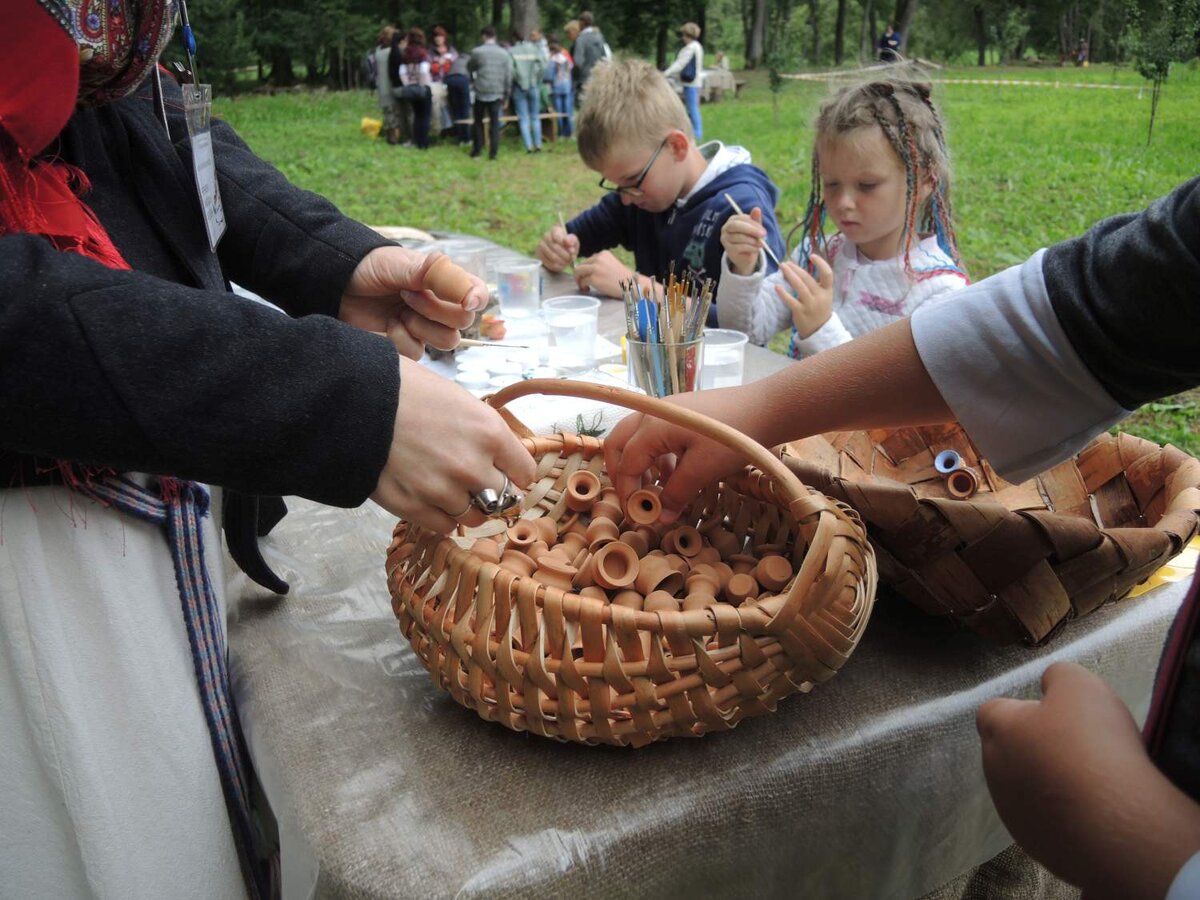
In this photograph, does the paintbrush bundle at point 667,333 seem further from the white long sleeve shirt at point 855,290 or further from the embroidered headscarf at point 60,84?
the embroidered headscarf at point 60,84

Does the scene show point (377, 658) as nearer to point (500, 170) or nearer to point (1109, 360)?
point (1109, 360)

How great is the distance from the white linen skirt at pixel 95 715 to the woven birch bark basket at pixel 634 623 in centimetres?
22

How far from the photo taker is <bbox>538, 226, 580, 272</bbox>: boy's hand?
8.41 ft

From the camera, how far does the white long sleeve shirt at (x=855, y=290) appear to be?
2029 millimetres

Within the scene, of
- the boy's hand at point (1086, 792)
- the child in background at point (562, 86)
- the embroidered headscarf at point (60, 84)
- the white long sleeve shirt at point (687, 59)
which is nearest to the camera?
the boy's hand at point (1086, 792)

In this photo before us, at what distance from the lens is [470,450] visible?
0.74 metres

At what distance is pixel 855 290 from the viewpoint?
2.15 meters

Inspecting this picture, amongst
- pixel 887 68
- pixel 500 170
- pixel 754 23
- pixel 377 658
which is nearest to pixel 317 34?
pixel 754 23

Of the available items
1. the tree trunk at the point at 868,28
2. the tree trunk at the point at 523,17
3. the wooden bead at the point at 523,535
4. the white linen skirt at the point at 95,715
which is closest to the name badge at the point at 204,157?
the white linen skirt at the point at 95,715

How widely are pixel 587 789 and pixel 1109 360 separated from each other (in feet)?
1.90

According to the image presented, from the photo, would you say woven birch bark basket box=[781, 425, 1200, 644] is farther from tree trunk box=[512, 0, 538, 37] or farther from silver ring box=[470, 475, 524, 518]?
tree trunk box=[512, 0, 538, 37]

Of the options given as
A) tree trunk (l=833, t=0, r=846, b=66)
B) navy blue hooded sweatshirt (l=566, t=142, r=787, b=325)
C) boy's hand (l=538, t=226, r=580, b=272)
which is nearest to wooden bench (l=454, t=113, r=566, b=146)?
navy blue hooded sweatshirt (l=566, t=142, r=787, b=325)

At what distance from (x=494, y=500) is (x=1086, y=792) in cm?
48

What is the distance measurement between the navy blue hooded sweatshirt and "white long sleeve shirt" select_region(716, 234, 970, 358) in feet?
0.44
